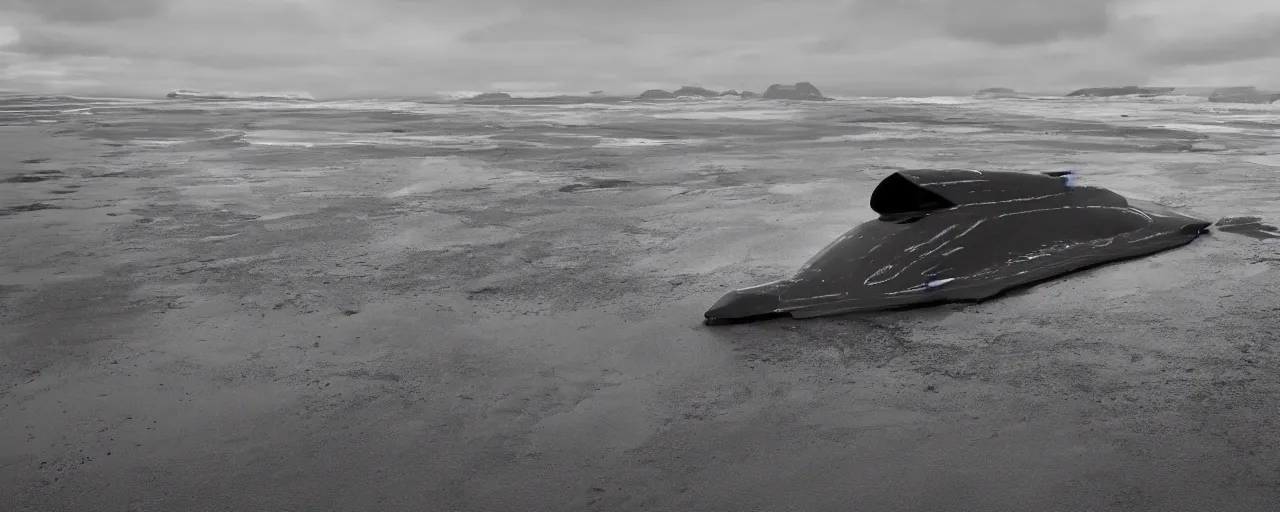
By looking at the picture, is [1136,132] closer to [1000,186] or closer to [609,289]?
[1000,186]

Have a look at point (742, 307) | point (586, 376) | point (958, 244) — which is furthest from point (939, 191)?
point (586, 376)

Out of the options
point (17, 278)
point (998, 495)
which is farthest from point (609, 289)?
point (17, 278)

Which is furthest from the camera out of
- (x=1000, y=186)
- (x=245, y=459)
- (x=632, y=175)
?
(x=632, y=175)

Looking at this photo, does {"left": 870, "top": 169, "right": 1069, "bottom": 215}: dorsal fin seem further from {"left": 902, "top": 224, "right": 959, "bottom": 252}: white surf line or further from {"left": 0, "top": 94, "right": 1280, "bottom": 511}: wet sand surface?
{"left": 0, "top": 94, "right": 1280, "bottom": 511}: wet sand surface

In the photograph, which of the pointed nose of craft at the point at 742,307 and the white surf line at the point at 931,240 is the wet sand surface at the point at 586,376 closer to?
the pointed nose of craft at the point at 742,307

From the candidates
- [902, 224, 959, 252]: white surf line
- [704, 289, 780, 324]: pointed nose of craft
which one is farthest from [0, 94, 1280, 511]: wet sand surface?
[902, 224, 959, 252]: white surf line

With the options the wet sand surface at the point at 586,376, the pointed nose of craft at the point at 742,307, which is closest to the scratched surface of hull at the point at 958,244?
the pointed nose of craft at the point at 742,307

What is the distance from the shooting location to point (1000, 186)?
6.51m

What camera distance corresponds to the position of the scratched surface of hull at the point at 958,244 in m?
5.34

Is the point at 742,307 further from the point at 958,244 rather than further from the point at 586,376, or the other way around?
the point at 958,244

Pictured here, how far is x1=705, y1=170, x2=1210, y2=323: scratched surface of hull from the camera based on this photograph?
210 inches

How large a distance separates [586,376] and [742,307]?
1321 millimetres

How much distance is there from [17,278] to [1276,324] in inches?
363

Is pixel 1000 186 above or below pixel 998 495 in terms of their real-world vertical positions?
above
